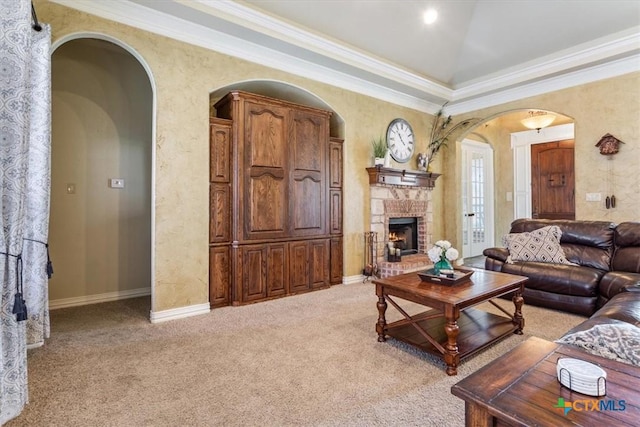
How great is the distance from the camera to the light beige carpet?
1.70 metres

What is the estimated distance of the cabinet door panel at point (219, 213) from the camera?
3.47 meters

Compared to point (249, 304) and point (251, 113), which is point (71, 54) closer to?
point (251, 113)

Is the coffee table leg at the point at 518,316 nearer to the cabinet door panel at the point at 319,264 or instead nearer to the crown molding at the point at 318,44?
the cabinet door panel at the point at 319,264

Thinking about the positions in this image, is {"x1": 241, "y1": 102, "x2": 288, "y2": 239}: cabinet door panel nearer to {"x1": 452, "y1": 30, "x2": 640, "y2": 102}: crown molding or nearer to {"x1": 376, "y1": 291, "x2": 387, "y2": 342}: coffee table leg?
{"x1": 376, "y1": 291, "x2": 387, "y2": 342}: coffee table leg

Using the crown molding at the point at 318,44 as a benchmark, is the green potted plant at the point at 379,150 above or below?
below

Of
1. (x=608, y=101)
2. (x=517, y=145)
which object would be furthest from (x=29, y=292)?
(x=517, y=145)

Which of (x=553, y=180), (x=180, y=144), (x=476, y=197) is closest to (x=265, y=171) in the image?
(x=180, y=144)

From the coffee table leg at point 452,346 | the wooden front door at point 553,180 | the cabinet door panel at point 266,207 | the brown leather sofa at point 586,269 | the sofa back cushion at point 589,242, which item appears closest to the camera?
the coffee table leg at point 452,346

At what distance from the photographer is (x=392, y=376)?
2.07 m

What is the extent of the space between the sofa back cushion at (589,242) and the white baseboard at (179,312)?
406 centimetres

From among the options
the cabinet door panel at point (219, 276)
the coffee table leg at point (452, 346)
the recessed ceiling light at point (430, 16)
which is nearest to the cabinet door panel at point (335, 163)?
the cabinet door panel at point (219, 276)

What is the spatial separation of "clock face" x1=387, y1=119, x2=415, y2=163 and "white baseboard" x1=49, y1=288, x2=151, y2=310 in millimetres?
4195

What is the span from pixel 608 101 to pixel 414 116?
261cm

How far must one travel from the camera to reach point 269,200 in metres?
3.79
